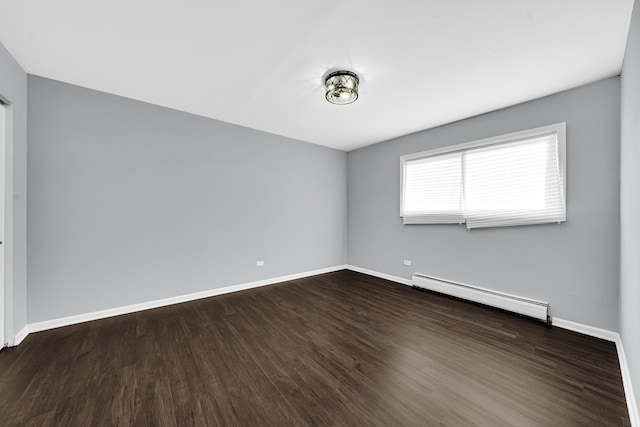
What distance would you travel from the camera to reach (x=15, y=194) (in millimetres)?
2205

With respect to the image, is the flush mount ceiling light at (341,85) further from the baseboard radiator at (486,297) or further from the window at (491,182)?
the baseboard radiator at (486,297)

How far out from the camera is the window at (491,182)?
2732mm

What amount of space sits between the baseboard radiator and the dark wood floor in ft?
0.42

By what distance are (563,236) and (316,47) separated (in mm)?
3276

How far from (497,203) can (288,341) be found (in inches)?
122

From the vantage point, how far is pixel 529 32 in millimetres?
1811

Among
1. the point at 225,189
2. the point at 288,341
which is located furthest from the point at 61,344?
the point at 225,189

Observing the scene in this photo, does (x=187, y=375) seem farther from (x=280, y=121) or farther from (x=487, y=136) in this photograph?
(x=487, y=136)

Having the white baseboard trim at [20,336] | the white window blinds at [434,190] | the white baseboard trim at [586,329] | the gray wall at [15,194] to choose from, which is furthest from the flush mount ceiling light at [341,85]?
the white baseboard trim at [20,336]

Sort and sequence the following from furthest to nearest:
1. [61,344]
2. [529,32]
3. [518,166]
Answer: [518,166] < [61,344] < [529,32]

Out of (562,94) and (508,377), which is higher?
(562,94)

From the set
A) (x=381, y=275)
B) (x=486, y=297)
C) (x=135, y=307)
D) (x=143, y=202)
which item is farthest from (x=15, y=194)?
(x=486, y=297)

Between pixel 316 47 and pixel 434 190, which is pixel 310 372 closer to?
pixel 316 47

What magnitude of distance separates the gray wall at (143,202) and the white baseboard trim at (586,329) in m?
3.67
